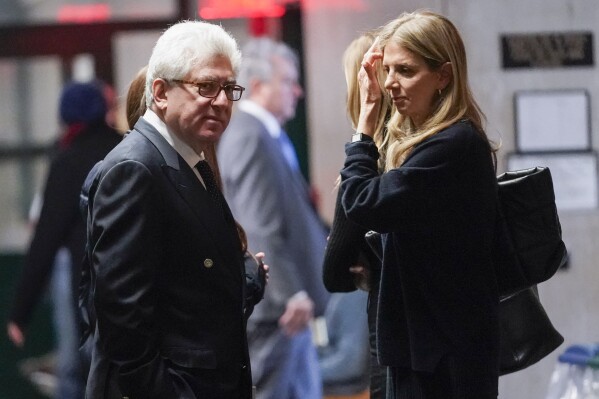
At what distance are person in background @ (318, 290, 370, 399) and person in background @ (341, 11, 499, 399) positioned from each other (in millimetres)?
3173

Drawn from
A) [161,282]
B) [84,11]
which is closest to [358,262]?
[161,282]

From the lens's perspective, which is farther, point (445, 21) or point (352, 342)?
point (352, 342)

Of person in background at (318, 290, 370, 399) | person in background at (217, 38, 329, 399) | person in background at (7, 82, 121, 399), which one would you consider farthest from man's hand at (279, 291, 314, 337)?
person in background at (7, 82, 121, 399)

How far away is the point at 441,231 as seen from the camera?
368 cm

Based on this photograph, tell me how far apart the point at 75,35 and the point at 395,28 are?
4228mm

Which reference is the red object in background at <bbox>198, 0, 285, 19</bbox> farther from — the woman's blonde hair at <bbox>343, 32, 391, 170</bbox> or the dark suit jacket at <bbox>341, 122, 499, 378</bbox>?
the dark suit jacket at <bbox>341, 122, 499, 378</bbox>

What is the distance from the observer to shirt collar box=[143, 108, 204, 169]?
3.70 m

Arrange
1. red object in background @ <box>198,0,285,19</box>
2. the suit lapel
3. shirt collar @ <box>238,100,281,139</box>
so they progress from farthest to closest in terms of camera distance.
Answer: red object in background @ <box>198,0,285,19</box> → shirt collar @ <box>238,100,281,139</box> → the suit lapel

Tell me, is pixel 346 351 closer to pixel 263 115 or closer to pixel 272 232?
pixel 272 232

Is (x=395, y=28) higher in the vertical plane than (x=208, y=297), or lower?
higher

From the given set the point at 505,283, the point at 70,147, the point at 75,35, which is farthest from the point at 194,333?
the point at 75,35

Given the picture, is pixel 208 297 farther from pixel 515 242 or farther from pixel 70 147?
pixel 70 147

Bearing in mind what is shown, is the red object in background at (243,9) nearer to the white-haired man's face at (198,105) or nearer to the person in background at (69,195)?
the person in background at (69,195)

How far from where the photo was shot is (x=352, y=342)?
7008mm
